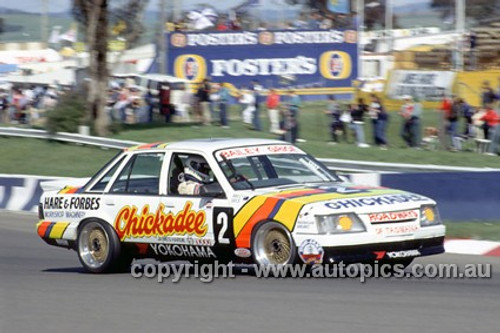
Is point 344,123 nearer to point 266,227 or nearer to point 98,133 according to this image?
point 98,133

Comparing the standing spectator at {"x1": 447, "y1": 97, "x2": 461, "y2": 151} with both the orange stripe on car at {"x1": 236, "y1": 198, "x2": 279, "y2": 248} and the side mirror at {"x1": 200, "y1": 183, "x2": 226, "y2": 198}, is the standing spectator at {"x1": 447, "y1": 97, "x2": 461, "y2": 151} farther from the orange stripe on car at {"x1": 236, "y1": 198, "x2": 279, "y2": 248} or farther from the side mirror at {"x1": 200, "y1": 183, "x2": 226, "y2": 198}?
the orange stripe on car at {"x1": 236, "y1": 198, "x2": 279, "y2": 248}

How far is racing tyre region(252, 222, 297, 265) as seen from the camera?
8.61m

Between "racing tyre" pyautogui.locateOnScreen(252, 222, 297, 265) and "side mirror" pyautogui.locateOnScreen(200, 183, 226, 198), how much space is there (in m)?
0.63

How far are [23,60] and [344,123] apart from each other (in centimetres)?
3775

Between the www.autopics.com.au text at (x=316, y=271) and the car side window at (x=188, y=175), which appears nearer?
the www.autopics.com.au text at (x=316, y=271)

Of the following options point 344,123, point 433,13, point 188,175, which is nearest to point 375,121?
point 344,123

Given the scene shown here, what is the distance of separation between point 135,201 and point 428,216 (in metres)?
2.77

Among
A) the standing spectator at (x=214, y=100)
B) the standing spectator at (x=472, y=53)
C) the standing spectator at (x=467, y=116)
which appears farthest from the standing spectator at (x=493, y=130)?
the standing spectator at (x=472, y=53)

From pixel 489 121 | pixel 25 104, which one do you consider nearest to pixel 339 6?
pixel 25 104

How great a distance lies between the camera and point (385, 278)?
8.83 metres

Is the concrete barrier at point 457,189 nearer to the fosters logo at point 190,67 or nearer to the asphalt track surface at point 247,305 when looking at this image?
the asphalt track surface at point 247,305

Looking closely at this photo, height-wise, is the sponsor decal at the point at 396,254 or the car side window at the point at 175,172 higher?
the car side window at the point at 175,172

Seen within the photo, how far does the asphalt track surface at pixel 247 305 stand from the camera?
675 centimetres

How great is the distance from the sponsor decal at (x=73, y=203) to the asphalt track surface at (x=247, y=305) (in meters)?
0.70
